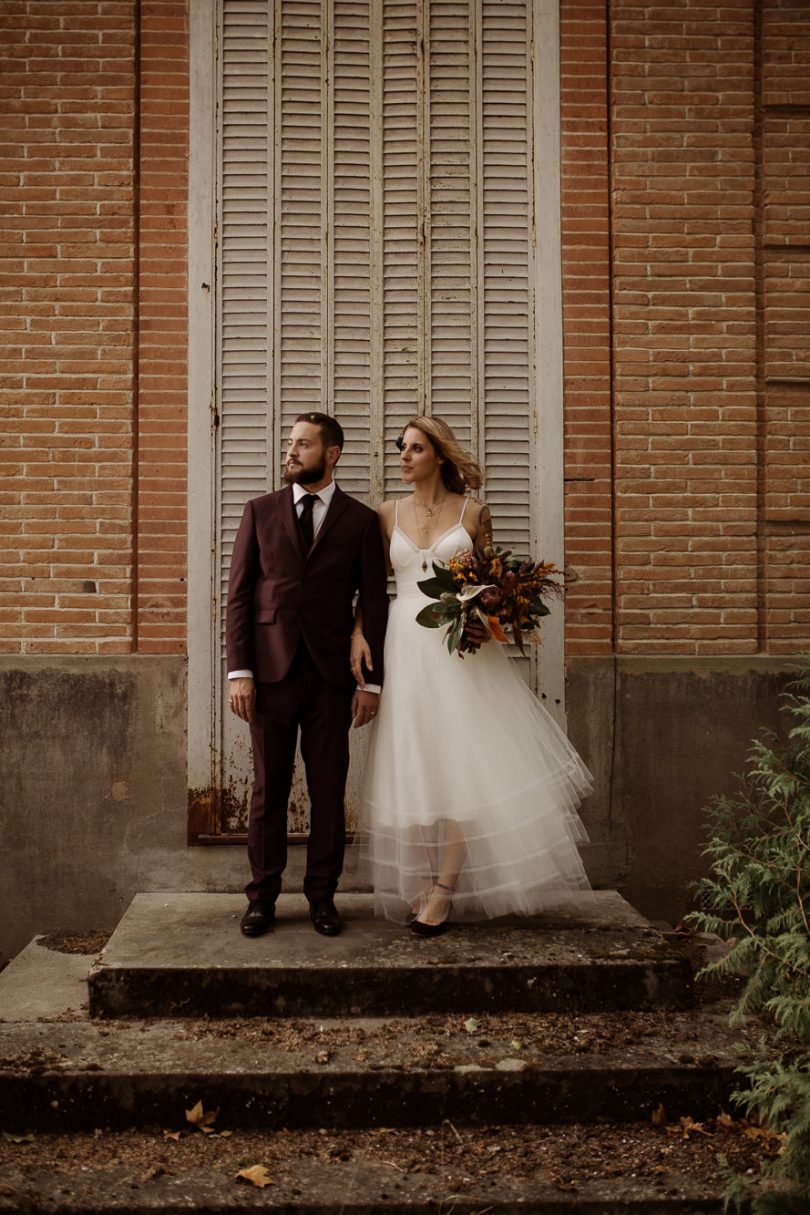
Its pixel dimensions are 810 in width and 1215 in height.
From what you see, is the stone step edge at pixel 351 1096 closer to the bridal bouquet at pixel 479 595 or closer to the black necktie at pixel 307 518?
the bridal bouquet at pixel 479 595

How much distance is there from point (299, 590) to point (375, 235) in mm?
2474

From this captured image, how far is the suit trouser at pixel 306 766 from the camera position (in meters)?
4.79

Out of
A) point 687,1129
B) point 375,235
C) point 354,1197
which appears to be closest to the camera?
point 354,1197

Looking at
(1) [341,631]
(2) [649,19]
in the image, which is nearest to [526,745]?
(1) [341,631]

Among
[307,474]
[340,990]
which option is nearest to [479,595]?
[307,474]

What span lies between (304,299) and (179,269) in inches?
29.1

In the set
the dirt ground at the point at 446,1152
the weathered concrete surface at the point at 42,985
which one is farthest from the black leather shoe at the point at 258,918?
the dirt ground at the point at 446,1152

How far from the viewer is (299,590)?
15.6 ft

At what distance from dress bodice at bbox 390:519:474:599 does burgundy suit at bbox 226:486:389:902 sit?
5.3 inches

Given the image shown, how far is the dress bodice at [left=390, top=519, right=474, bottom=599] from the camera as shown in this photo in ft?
15.9

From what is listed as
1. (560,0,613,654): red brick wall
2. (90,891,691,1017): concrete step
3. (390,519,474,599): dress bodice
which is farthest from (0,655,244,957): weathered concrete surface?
(560,0,613,654): red brick wall

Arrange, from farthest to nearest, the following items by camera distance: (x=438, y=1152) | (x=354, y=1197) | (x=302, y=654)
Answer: (x=302, y=654), (x=438, y=1152), (x=354, y=1197)

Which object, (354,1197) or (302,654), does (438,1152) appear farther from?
(302,654)

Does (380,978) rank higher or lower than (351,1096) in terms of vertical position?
higher
